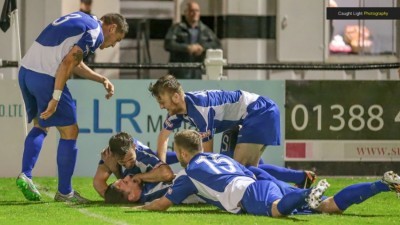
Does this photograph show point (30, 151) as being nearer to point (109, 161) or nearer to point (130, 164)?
point (109, 161)

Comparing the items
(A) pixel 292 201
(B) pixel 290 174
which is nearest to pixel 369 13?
(B) pixel 290 174

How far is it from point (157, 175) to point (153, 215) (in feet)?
4.12

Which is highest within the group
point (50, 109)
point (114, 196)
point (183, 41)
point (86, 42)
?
point (86, 42)

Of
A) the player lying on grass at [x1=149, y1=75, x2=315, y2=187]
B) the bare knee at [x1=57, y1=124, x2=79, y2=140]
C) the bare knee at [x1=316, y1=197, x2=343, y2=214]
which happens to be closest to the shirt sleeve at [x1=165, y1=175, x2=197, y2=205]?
the bare knee at [x1=316, y1=197, x2=343, y2=214]

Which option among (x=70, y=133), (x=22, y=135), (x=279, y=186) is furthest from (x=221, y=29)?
(x=279, y=186)

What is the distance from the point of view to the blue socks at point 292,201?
11.2 m

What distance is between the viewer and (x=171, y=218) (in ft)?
38.0

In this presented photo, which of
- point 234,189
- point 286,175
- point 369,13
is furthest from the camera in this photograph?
point 369,13

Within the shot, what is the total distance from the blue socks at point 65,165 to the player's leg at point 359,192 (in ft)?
8.62

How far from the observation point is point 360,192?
457 inches

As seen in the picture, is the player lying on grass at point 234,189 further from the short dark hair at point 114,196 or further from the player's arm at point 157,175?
the short dark hair at point 114,196

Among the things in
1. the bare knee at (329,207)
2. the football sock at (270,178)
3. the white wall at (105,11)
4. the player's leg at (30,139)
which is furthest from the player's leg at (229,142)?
the white wall at (105,11)

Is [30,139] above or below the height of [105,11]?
below

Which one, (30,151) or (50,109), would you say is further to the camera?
(30,151)
